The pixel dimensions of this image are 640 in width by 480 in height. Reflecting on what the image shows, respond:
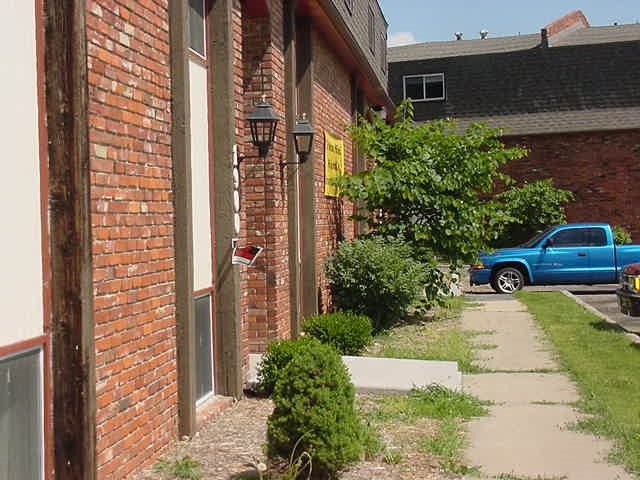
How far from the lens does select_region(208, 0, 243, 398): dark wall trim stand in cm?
786

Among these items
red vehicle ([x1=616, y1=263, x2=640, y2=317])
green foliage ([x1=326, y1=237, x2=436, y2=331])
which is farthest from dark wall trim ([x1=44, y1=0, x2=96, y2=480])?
red vehicle ([x1=616, y1=263, x2=640, y2=317])

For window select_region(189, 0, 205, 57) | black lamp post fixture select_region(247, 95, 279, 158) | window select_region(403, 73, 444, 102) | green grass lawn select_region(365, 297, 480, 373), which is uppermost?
window select_region(403, 73, 444, 102)

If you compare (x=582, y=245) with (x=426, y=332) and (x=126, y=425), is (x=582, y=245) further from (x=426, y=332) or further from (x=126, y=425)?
(x=126, y=425)

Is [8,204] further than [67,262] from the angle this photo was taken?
No

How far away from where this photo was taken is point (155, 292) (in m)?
6.19

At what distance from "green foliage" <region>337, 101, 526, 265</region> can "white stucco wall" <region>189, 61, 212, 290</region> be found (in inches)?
244

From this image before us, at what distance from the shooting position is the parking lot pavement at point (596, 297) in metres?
14.8

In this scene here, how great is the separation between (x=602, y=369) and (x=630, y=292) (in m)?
3.12

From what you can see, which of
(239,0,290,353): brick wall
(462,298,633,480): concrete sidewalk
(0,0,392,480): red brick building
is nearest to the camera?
(0,0,392,480): red brick building

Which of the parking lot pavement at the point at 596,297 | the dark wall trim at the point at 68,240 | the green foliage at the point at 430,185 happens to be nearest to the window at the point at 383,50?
the parking lot pavement at the point at 596,297

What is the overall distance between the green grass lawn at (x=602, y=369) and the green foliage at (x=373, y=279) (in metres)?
2.25

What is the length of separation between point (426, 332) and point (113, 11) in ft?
28.7

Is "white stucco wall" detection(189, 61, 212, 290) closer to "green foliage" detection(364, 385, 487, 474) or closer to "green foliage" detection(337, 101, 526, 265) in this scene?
"green foliage" detection(364, 385, 487, 474)

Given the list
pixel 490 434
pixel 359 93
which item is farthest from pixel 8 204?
pixel 359 93
